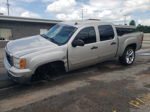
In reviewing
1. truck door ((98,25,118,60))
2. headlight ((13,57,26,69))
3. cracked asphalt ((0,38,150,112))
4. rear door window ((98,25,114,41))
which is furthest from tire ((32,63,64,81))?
rear door window ((98,25,114,41))

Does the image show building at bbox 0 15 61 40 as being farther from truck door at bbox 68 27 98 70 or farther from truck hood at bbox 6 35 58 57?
truck door at bbox 68 27 98 70

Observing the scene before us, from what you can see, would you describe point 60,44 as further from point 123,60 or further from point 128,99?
point 123,60

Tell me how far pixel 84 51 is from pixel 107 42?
1.22 m

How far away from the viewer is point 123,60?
7.23 metres

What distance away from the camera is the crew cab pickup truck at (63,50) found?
4.36 meters

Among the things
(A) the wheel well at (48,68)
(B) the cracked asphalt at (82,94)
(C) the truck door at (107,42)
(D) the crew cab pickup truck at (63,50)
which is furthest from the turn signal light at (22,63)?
(C) the truck door at (107,42)

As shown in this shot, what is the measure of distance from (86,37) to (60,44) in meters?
1.07

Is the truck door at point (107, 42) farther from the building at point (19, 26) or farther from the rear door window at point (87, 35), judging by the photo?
the building at point (19, 26)

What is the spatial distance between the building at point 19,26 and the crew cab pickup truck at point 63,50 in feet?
48.1

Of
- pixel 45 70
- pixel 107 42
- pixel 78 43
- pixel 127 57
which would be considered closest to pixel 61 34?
pixel 78 43

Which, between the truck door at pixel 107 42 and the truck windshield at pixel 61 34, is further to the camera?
the truck door at pixel 107 42

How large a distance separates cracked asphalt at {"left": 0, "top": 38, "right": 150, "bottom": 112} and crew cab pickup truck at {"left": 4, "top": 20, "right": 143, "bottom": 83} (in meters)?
0.43

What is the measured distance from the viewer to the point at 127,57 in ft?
24.1

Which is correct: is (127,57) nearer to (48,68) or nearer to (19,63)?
(48,68)
